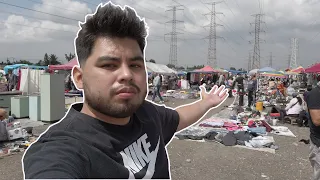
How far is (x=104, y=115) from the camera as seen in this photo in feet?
4.27

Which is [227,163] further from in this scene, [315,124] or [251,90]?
[251,90]

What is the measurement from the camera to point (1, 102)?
10547mm

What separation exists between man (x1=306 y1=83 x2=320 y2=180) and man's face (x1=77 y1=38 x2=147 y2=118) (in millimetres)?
2845

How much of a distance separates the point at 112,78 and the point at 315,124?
3107mm

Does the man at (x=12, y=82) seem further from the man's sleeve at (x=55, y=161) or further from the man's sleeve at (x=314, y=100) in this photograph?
the man's sleeve at (x=55, y=161)

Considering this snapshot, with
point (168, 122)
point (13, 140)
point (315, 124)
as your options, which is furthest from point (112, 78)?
point (13, 140)

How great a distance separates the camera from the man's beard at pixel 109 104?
1235 mm

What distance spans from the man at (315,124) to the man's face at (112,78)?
285 centimetres

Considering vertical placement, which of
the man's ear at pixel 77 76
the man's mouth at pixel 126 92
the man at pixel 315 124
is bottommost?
the man at pixel 315 124

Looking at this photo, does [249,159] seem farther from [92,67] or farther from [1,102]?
[1,102]

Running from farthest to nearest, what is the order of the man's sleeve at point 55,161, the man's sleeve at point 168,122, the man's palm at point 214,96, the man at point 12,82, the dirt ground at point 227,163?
1. the man at point 12,82
2. the dirt ground at point 227,163
3. the man's palm at point 214,96
4. the man's sleeve at point 168,122
5. the man's sleeve at point 55,161

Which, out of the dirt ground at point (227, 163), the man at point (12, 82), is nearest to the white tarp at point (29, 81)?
the man at point (12, 82)

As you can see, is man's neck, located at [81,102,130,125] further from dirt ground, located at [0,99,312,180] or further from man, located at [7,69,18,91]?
man, located at [7,69,18,91]

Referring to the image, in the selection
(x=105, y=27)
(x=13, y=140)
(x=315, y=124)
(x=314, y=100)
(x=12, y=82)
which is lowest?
(x=13, y=140)
